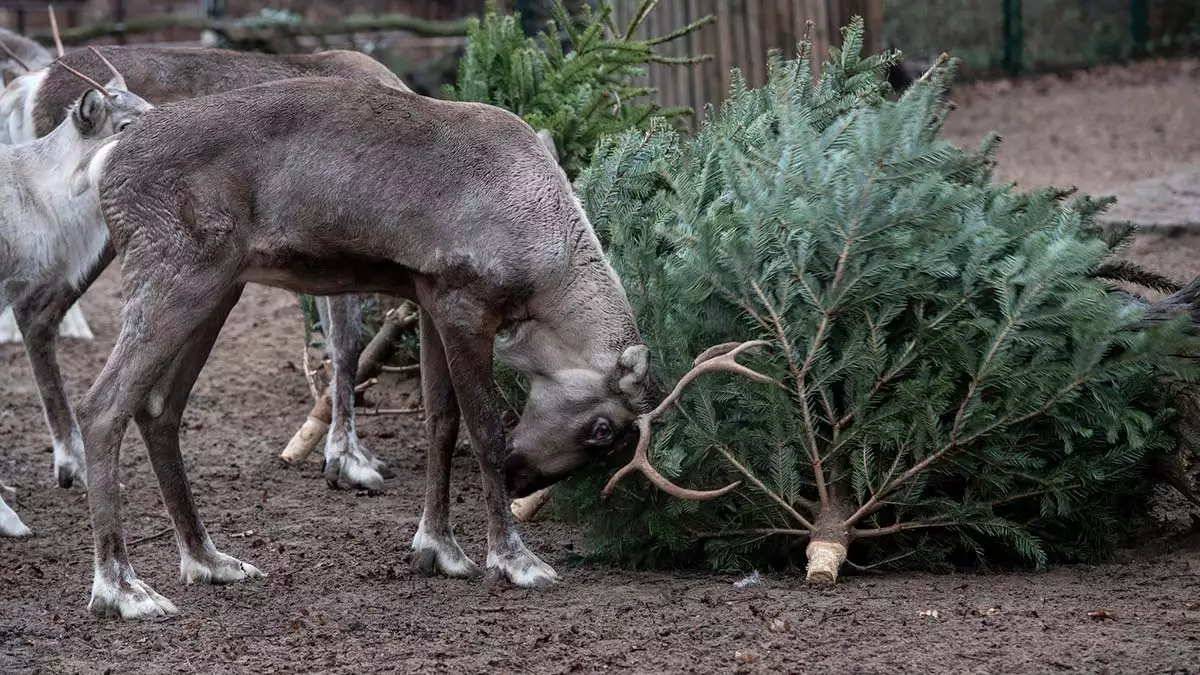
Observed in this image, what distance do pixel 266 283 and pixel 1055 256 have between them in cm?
264

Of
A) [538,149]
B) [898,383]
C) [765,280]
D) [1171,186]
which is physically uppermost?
[538,149]

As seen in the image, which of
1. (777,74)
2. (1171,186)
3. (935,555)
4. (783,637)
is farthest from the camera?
(1171,186)

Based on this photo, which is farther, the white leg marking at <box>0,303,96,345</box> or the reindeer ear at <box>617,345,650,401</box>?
the white leg marking at <box>0,303,96,345</box>

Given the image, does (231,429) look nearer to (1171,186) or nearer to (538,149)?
(538,149)

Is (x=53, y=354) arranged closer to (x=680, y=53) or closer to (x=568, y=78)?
(x=568, y=78)

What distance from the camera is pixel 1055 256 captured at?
488 cm

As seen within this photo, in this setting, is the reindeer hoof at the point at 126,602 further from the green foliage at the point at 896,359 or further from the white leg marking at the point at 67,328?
the white leg marking at the point at 67,328

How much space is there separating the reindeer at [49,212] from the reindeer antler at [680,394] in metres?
2.99

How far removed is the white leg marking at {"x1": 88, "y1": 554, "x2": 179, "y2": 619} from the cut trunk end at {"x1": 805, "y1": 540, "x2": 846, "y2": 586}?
2117 mm

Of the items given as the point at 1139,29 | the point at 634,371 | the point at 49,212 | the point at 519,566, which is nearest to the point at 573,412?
the point at 634,371

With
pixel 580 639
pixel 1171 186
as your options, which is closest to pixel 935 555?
pixel 580 639

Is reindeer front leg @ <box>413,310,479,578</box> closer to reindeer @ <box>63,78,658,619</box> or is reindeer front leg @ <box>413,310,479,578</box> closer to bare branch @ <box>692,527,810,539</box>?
reindeer @ <box>63,78,658,619</box>

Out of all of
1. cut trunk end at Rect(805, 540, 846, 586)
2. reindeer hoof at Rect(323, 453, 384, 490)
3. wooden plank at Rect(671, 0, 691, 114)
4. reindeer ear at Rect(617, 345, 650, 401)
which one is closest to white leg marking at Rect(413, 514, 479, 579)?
reindeer ear at Rect(617, 345, 650, 401)

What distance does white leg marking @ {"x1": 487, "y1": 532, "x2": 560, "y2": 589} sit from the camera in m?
5.23
